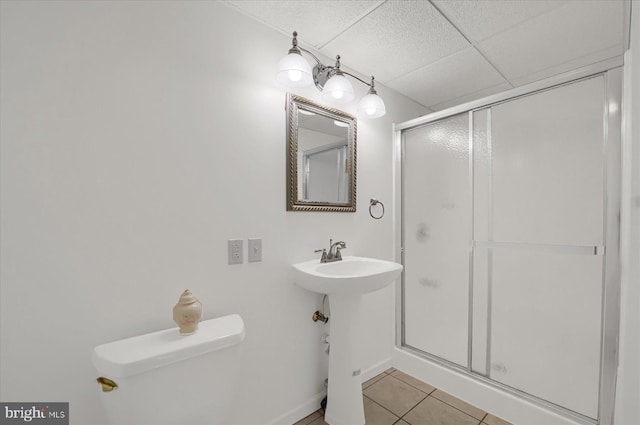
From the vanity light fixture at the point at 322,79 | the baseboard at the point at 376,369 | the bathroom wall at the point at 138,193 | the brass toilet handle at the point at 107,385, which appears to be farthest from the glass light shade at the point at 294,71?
the baseboard at the point at 376,369

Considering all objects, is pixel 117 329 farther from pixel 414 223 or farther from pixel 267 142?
pixel 414 223

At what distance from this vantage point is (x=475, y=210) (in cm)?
180

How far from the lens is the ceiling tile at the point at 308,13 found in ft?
4.33

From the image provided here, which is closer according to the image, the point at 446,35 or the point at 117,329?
the point at 117,329

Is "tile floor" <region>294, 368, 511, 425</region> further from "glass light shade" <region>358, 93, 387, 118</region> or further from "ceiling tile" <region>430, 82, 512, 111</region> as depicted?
"ceiling tile" <region>430, 82, 512, 111</region>

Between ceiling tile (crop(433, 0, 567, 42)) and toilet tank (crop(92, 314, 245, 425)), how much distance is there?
74.7 inches

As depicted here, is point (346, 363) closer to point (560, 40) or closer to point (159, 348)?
point (159, 348)

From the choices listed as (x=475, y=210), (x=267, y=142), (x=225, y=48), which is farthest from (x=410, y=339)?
(x=225, y=48)

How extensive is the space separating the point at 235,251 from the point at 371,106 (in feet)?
4.15

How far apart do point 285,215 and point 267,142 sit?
43 centimetres

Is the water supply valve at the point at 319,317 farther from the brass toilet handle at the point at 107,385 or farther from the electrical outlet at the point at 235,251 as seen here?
the brass toilet handle at the point at 107,385

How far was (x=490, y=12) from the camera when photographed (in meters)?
1.37

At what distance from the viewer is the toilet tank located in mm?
870

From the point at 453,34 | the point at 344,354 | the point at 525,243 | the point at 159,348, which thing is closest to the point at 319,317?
the point at 344,354
